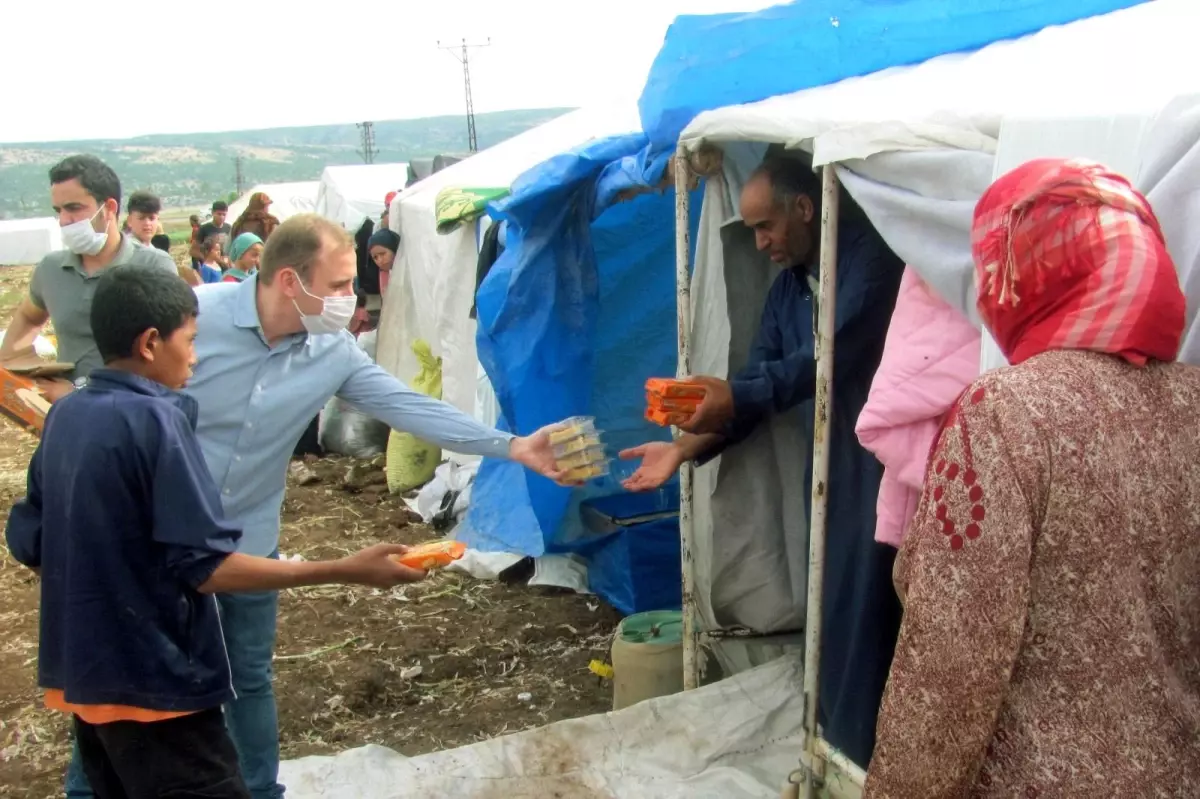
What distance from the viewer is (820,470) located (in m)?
2.94

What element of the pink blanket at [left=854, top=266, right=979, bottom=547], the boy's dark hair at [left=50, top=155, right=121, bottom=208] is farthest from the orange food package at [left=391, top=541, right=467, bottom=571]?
the boy's dark hair at [left=50, top=155, right=121, bottom=208]

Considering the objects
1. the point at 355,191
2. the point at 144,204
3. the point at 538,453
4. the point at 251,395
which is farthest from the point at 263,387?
the point at 355,191

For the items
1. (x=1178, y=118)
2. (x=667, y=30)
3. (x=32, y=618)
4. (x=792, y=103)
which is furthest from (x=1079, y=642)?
(x=32, y=618)

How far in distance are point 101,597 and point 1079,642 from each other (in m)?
1.80

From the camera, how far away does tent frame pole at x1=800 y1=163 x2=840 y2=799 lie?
2787mm

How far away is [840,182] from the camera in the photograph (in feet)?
9.36

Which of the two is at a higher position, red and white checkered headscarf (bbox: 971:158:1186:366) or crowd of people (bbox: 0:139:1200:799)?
red and white checkered headscarf (bbox: 971:158:1186:366)

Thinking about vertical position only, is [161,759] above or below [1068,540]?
below

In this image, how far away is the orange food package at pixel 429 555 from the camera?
2625mm

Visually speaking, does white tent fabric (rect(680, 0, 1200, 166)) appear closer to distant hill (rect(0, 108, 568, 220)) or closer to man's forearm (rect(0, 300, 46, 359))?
man's forearm (rect(0, 300, 46, 359))

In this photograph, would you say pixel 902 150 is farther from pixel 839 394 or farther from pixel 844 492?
pixel 844 492

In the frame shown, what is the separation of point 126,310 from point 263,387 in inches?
28.2

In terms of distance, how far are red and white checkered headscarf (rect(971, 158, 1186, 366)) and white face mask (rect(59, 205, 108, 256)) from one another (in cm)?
366

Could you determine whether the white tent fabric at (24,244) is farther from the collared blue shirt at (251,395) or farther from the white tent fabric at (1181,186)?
the white tent fabric at (1181,186)
